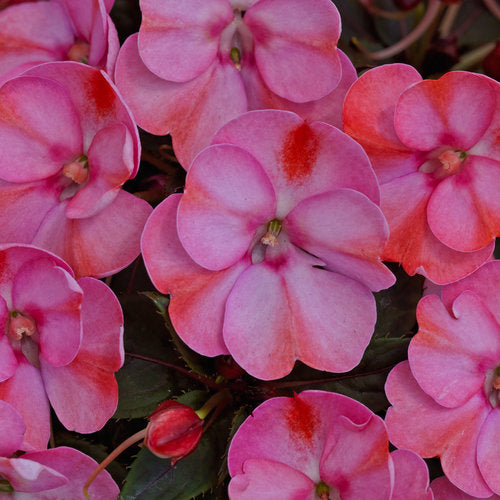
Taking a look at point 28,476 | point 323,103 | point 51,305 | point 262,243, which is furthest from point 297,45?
point 28,476

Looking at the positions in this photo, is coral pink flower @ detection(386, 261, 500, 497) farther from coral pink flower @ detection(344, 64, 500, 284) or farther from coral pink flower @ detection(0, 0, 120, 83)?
coral pink flower @ detection(0, 0, 120, 83)

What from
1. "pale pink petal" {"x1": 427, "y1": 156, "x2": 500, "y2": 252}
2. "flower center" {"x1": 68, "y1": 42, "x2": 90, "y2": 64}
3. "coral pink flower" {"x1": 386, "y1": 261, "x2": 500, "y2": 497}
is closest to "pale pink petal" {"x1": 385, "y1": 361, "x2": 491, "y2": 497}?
"coral pink flower" {"x1": 386, "y1": 261, "x2": 500, "y2": 497}

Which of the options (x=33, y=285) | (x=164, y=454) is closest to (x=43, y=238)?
(x=33, y=285)

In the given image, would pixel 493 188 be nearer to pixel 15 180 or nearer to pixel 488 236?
pixel 488 236

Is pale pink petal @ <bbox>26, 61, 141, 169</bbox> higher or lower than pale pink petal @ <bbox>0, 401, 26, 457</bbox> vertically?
higher

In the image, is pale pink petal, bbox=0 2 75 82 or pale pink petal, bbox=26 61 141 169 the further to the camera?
pale pink petal, bbox=0 2 75 82

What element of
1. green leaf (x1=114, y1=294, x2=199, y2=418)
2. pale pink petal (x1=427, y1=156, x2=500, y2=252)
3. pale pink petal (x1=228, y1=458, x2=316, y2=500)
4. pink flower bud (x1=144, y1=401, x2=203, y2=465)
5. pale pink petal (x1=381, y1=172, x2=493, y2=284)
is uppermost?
pale pink petal (x1=427, y1=156, x2=500, y2=252)

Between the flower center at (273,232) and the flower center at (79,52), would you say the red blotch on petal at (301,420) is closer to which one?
the flower center at (273,232)

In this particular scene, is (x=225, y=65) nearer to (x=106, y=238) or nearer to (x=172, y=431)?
(x=106, y=238)
